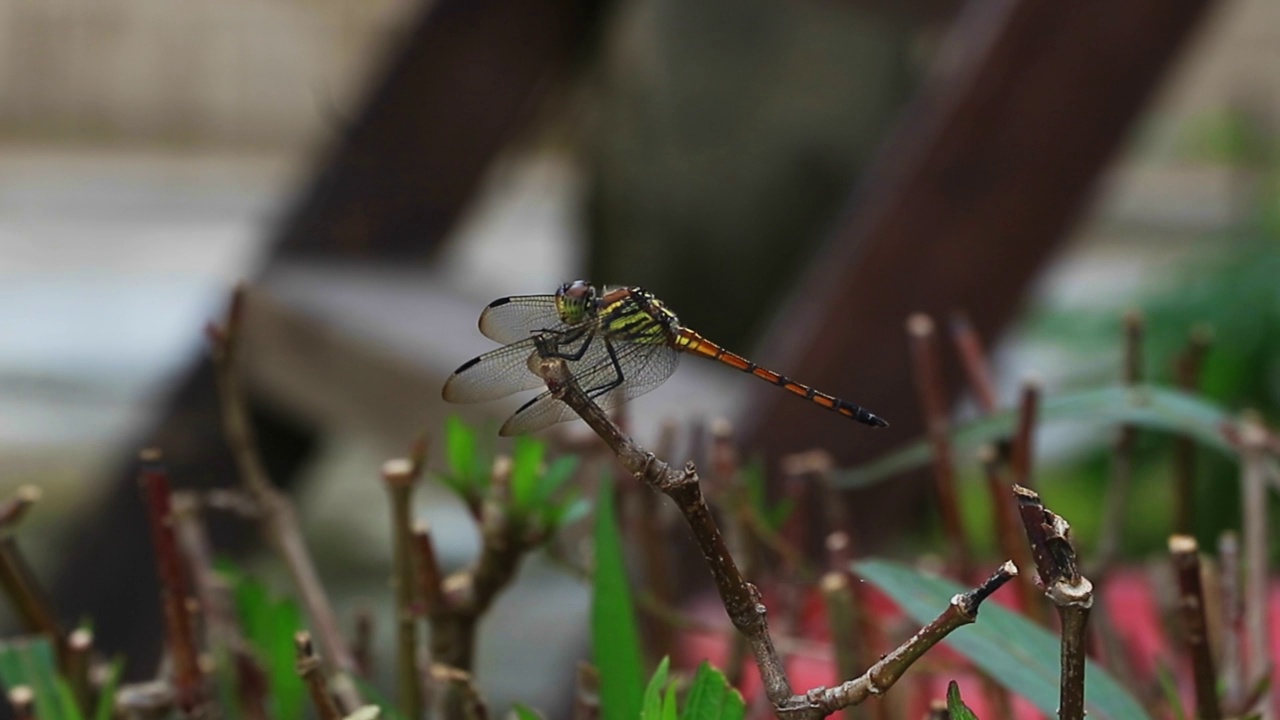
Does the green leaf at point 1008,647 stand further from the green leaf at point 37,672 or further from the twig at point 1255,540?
the green leaf at point 37,672

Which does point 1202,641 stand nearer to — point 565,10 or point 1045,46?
point 1045,46

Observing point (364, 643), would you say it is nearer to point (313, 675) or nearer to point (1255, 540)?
point (313, 675)

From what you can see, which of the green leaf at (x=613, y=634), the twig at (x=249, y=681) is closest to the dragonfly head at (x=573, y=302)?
the green leaf at (x=613, y=634)

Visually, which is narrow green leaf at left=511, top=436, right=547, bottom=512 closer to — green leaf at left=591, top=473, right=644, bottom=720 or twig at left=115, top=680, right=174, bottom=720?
green leaf at left=591, top=473, right=644, bottom=720

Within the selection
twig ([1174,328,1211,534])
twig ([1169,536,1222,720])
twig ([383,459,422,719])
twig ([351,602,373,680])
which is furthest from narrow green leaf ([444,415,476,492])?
twig ([1174,328,1211,534])

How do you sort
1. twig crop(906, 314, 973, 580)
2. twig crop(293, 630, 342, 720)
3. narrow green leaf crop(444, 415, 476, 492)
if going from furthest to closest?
1. twig crop(906, 314, 973, 580)
2. narrow green leaf crop(444, 415, 476, 492)
3. twig crop(293, 630, 342, 720)

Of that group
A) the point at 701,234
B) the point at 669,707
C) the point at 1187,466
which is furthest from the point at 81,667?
the point at 701,234
